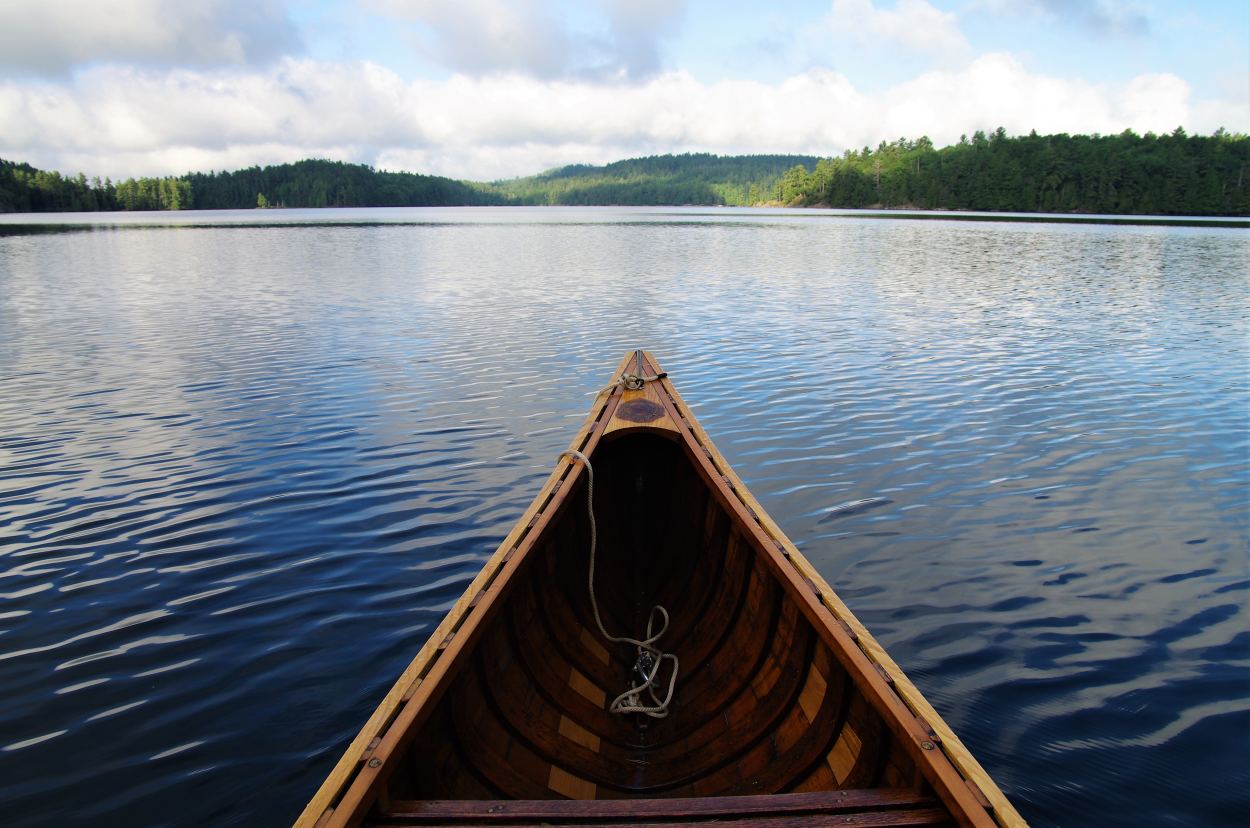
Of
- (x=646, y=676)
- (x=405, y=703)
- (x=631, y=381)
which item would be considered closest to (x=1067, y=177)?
(x=631, y=381)

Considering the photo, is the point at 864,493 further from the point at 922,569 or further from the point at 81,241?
the point at 81,241

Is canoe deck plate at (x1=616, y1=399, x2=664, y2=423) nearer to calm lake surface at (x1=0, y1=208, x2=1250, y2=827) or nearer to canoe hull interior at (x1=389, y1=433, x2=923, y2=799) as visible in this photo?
canoe hull interior at (x1=389, y1=433, x2=923, y2=799)

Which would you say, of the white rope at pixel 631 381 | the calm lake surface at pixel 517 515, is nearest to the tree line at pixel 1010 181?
the calm lake surface at pixel 517 515

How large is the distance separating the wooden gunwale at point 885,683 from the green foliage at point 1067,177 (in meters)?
149

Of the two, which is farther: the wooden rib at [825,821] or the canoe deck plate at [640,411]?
the canoe deck plate at [640,411]

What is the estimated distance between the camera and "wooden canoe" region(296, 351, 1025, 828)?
9.53ft

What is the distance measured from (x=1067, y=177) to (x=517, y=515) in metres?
155

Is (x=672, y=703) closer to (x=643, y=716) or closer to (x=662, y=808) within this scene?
(x=643, y=716)

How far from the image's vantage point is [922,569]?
7.07m

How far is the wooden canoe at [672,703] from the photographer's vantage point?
2904 mm

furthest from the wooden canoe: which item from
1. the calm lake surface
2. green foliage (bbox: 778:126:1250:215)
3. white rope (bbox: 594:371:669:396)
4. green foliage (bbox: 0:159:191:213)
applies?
green foliage (bbox: 0:159:191:213)

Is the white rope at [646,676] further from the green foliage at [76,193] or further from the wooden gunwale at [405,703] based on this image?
the green foliage at [76,193]

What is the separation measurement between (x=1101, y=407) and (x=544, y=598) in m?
11.0

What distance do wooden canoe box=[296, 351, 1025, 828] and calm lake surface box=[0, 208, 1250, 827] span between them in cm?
144
